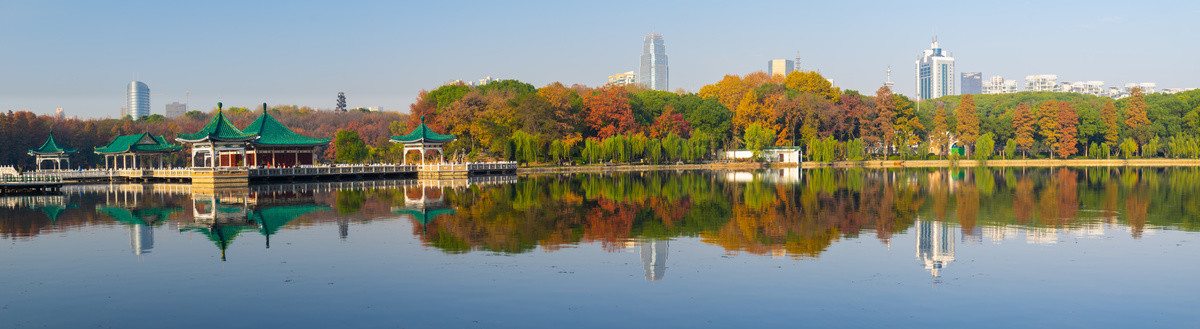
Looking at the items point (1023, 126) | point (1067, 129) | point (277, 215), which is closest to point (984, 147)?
point (1023, 126)

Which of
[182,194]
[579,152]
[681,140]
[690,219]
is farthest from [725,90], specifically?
[690,219]

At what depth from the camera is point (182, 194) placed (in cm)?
3903

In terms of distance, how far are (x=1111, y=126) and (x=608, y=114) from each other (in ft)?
180

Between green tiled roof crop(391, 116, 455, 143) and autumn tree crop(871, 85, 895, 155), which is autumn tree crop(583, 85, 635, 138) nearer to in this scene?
green tiled roof crop(391, 116, 455, 143)

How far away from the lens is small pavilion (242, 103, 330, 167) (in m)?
53.9

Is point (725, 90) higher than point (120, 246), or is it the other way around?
point (725, 90)

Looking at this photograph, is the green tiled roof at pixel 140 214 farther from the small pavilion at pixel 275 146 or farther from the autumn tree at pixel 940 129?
the autumn tree at pixel 940 129

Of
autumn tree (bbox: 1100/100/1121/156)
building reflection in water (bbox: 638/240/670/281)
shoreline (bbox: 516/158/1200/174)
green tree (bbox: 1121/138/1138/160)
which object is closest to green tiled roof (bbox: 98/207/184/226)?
building reflection in water (bbox: 638/240/670/281)

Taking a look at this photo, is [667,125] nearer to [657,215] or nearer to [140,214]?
[657,215]

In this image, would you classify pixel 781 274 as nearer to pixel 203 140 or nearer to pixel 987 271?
pixel 987 271

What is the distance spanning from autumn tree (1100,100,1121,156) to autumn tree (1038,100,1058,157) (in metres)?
4.86

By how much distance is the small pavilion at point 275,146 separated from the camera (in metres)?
53.9

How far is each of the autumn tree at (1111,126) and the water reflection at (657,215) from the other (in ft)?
192

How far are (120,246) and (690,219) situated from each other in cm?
1367
